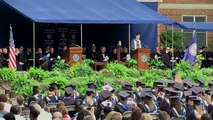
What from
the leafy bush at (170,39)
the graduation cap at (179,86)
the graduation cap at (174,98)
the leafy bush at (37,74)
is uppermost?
the leafy bush at (170,39)

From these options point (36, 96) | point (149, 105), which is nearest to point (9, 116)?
point (149, 105)

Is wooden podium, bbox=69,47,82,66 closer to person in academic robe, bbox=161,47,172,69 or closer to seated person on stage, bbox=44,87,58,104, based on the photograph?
person in academic robe, bbox=161,47,172,69

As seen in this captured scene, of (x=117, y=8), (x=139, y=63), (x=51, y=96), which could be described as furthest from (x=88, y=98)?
(x=117, y=8)

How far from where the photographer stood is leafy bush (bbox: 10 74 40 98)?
26.2 m

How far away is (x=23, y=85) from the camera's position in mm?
26578

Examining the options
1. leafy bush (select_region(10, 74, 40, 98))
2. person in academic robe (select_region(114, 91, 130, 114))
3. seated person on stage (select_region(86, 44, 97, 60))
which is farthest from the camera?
seated person on stage (select_region(86, 44, 97, 60))

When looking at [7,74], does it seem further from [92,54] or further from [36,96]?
[92,54]

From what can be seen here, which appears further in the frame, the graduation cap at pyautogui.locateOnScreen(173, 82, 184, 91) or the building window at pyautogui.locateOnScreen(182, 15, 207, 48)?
the building window at pyautogui.locateOnScreen(182, 15, 207, 48)

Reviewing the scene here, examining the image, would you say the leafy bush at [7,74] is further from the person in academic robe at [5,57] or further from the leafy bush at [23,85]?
the person in academic robe at [5,57]

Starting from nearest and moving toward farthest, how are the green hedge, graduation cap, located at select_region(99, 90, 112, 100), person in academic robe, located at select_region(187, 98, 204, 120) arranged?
person in academic robe, located at select_region(187, 98, 204, 120) → graduation cap, located at select_region(99, 90, 112, 100) → the green hedge

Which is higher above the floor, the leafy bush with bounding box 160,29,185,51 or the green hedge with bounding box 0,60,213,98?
the leafy bush with bounding box 160,29,185,51

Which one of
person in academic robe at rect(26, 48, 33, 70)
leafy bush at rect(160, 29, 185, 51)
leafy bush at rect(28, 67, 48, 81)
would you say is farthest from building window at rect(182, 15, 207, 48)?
leafy bush at rect(28, 67, 48, 81)

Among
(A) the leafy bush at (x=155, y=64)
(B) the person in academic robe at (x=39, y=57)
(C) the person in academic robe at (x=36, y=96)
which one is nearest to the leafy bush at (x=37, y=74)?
(C) the person in academic robe at (x=36, y=96)

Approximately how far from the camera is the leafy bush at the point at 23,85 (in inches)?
1032
